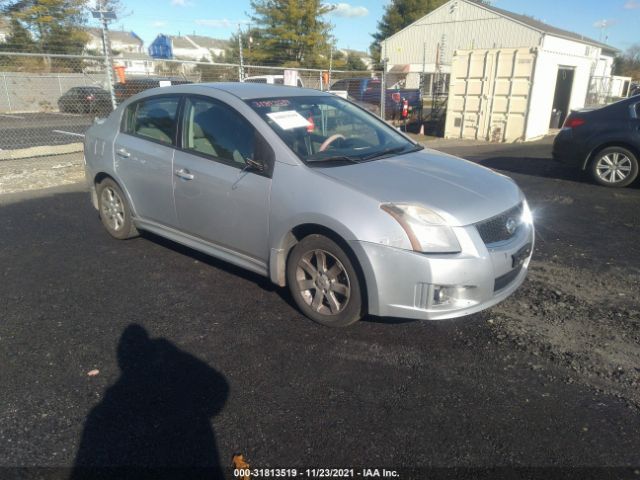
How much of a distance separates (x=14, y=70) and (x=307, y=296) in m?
20.9

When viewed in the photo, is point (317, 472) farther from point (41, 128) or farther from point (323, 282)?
point (41, 128)

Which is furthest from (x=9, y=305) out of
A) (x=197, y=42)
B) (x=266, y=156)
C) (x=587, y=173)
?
(x=197, y=42)

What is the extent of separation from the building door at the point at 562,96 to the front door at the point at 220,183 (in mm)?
15186

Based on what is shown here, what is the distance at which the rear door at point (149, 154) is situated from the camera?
4.35 m

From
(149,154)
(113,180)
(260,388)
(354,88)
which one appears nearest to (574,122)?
(149,154)

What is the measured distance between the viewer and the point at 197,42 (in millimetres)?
86375

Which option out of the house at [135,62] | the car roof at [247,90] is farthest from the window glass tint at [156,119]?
the house at [135,62]

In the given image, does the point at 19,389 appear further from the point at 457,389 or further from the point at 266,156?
the point at 457,389

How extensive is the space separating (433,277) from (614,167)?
6.51 meters

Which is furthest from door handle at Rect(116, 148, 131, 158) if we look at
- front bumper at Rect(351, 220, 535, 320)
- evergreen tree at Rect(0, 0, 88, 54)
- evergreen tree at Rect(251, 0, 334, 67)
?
evergreen tree at Rect(251, 0, 334, 67)

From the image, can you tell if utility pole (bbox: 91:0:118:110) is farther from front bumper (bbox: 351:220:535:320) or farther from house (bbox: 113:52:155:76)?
front bumper (bbox: 351:220:535:320)

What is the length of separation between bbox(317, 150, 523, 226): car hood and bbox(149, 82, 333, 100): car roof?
3.67 ft

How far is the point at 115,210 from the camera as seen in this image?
17.1ft

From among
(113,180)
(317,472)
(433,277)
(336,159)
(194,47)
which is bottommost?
(317,472)
